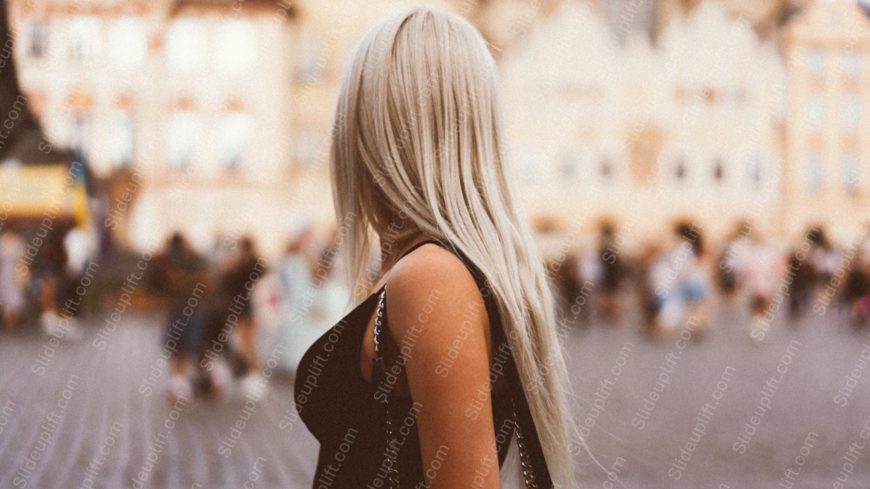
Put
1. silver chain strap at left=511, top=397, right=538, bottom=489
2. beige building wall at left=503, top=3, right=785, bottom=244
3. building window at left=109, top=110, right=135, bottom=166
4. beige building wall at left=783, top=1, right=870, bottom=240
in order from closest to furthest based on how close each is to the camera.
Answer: silver chain strap at left=511, top=397, right=538, bottom=489 → building window at left=109, top=110, right=135, bottom=166 → beige building wall at left=503, top=3, right=785, bottom=244 → beige building wall at left=783, top=1, right=870, bottom=240

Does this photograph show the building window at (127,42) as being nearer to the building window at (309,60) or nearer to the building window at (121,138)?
the building window at (121,138)

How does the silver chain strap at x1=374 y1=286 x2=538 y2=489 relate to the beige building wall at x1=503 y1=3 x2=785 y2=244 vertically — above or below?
above

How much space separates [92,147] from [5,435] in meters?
31.6

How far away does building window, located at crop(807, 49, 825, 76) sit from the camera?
165 ft

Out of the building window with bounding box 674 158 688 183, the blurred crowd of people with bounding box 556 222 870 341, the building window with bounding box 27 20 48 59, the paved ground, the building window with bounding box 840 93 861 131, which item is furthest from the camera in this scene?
the building window with bounding box 840 93 861 131

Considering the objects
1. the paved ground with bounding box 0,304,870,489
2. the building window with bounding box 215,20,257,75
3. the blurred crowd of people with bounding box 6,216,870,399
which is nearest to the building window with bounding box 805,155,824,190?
the blurred crowd of people with bounding box 6,216,870,399

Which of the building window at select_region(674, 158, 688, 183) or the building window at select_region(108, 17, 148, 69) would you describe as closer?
the building window at select_region(108, 17, 148, 69)

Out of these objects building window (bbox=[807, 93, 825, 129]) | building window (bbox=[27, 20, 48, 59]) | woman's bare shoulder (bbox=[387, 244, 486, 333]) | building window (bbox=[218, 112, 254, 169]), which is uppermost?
woman's bare shoulder (bbox=[387, 244, 486, 333])

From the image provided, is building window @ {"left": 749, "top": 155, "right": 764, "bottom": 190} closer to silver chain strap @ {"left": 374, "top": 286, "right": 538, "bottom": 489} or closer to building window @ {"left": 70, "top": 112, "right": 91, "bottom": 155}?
building window @ {"left": 70, "top": 112, "right": 91, "bottom": 155}

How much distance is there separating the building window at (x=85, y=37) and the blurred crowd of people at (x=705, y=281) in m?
19.0

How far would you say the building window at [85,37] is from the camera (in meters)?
38.7

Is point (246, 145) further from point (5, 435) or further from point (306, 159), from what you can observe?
point (5, 435)

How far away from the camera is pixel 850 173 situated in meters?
50.8

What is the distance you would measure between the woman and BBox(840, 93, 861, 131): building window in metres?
52.6
